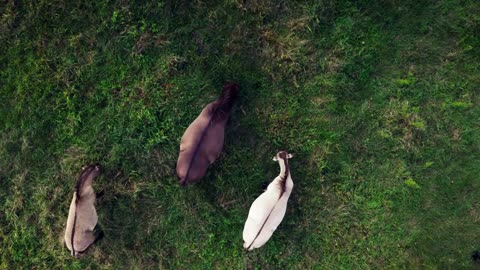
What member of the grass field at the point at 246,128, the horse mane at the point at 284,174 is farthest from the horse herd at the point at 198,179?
the grass field at the point at 246,128

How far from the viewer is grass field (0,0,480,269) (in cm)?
852

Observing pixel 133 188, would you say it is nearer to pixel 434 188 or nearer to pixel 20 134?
pixel 20 134

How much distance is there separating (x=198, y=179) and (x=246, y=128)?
1.31 meters

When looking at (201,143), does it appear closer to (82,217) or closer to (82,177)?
(82,177)

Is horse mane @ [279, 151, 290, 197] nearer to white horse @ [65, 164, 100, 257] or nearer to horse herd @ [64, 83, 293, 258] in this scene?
horse herd @ [64, 83, 293, 258]

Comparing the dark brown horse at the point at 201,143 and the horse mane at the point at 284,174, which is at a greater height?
the dark brown horse at the point at 201,143

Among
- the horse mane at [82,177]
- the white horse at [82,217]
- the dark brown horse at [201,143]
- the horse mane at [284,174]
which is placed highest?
the dark brown horse at [201,143]

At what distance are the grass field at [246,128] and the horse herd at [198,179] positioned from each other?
0.53 meters

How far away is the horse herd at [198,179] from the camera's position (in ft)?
25.4

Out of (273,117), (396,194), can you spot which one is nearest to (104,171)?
(273,117)

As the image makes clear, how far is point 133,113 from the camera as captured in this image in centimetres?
859

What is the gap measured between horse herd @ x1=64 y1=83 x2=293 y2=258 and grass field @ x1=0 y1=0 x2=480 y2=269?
0.53m

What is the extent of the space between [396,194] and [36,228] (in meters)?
6.32

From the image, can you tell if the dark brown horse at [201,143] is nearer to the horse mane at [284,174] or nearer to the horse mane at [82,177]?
the horse mane at [284,174]
